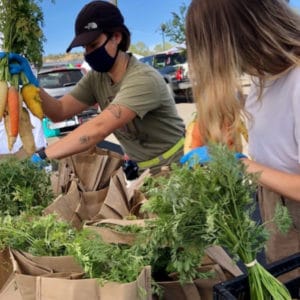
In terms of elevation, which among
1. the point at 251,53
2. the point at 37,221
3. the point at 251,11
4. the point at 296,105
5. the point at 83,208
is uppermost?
the point at 251,11

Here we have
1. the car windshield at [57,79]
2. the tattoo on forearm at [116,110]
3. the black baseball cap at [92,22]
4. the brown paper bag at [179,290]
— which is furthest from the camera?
the car windshield at [57,79]

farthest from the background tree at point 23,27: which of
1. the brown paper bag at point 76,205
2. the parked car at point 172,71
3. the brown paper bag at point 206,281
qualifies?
the parked car at point 172,71

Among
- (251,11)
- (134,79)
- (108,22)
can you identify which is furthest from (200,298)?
(108,22)

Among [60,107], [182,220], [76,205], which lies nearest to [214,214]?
[182,220]

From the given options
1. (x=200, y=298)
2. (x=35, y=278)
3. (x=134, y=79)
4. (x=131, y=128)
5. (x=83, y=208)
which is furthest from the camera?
(x=131, y=128)

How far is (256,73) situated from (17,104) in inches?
41.1

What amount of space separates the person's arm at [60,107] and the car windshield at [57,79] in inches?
278

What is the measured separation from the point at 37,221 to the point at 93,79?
1.35 meters

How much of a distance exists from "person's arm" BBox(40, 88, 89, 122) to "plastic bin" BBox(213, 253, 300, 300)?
1700 mm

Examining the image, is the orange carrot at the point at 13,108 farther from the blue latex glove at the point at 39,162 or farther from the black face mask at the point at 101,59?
the black face mask at the point at 101,59

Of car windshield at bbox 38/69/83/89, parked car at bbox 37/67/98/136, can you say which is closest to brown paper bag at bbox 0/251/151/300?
parked car at bbox 37/67/98/136

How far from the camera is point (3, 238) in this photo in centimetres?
108

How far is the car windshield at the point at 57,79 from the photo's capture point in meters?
9.38

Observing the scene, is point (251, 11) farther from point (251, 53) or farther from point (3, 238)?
point (3, 238)
